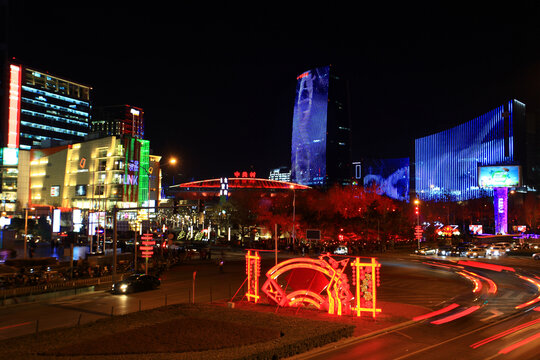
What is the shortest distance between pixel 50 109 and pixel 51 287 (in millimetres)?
139132

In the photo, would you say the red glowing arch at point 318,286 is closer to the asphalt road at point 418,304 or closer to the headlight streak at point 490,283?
the asphalt road at point 418,304

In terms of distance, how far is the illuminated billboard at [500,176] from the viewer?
3701 inches

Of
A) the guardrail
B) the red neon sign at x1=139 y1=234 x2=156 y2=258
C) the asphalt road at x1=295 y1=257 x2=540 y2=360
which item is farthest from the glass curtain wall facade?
the guardrail

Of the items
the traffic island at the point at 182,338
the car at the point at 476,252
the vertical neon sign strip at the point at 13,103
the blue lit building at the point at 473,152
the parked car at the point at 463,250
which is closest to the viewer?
the traffic island at the point at 182,338

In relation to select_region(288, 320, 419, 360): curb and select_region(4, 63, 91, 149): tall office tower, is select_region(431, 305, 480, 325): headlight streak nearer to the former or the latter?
select_region(288, 320, 419, 360): curb

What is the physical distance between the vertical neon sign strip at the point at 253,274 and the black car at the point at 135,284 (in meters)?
8.65

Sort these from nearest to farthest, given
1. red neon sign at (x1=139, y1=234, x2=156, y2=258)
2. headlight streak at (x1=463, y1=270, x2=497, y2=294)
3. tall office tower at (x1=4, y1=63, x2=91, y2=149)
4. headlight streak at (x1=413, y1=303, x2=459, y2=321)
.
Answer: headlight streak at (x1=413, y1=303, x2=459, y2=321), headlight streak at (x1=463, y1=270, x2=497, y2=294), red neon sign at (x1=139, y1=234, x2=156, y2=258), tall office tower at (x1=4, y1=63, x2=91, y2=149)

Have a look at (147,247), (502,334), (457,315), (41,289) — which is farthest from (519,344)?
(41,289)

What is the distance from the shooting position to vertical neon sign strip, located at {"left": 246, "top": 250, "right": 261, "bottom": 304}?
2356 centimetres

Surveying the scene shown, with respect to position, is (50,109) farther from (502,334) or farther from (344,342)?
(502,334)

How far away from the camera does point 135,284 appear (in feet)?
94.4

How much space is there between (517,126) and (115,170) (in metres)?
105

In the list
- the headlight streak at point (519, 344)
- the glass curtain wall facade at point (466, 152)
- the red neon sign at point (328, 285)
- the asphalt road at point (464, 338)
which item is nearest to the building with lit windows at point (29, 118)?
the red neon sign at point (328, 285)

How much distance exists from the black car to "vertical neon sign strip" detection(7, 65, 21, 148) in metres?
93.3
